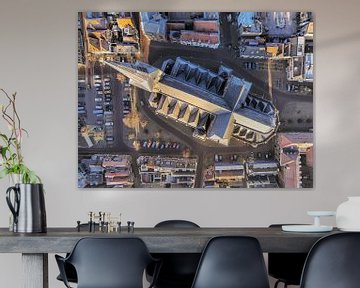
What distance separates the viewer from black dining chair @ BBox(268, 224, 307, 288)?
465cm

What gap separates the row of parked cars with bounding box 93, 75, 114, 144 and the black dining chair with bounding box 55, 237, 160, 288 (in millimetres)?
2335

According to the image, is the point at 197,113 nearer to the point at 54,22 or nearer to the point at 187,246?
the point at 54,22

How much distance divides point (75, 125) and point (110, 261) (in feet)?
7.98

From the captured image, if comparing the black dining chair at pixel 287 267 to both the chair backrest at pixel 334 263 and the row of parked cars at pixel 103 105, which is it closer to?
the chair backrest at pixel 334 263

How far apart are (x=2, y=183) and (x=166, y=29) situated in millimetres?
1832

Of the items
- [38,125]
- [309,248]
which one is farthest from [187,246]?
[38,125]

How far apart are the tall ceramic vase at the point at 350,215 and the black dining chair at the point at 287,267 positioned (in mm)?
717

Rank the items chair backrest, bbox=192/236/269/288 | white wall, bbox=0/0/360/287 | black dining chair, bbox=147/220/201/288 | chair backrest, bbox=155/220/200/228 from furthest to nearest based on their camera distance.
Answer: white wall, bbox=0/0/360/287, chair backrest, bbox=155/220/200/228, black dining chair, bbox=147/220/201/288, chair backrest, bbox=192/236/269/288

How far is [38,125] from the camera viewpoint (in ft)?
19.1

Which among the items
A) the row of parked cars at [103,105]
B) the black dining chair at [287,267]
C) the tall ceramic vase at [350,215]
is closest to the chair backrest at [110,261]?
the tall ceramic vase at [350,215]

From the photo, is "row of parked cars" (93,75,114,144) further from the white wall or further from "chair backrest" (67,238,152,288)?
"chair backrest" (67,238,152,288)

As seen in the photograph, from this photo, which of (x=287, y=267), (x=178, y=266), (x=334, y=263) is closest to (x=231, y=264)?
(x=334, y=263)

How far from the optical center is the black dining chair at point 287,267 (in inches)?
183

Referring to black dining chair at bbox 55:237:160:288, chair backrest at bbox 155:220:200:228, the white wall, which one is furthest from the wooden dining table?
the white wall
